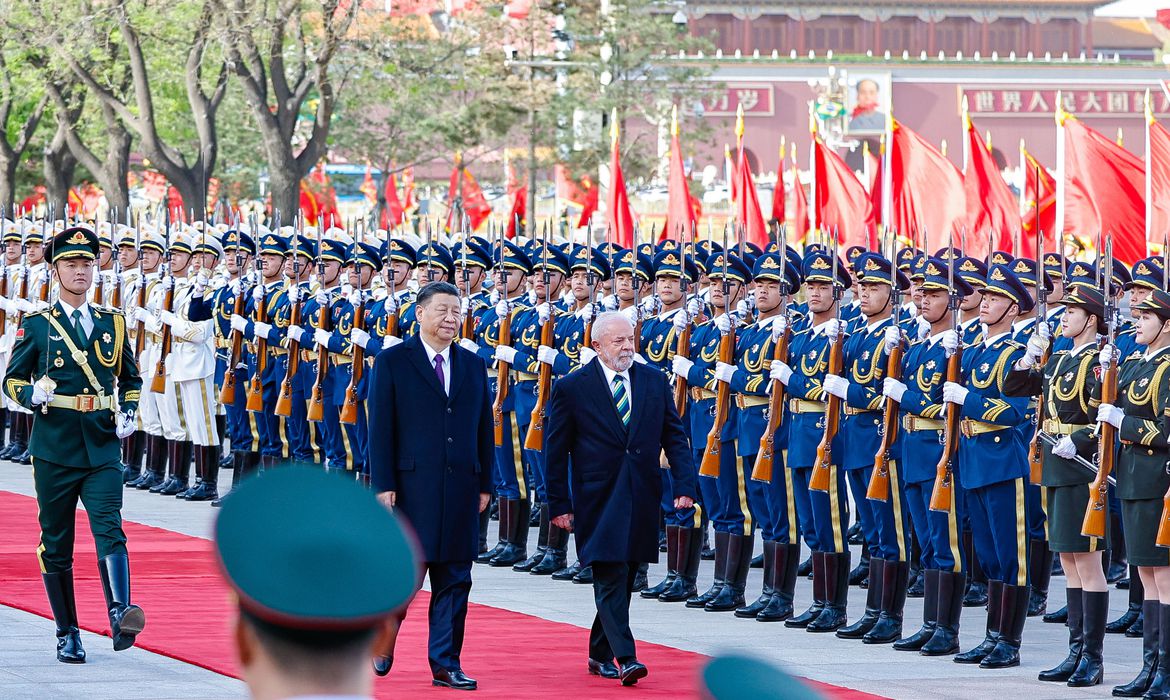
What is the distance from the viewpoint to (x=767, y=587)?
914 centimetres

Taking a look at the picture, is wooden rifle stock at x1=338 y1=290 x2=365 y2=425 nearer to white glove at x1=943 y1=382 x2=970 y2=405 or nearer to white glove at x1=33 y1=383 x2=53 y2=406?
white glove at x1=33 y1=383 x2=53 y2=406

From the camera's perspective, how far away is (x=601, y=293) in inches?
468

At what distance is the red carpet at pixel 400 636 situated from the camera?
7.09 meters

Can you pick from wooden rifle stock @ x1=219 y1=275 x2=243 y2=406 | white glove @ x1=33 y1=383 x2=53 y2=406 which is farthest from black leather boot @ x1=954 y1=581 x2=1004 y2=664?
wooden rifle stock @ x1=219 y1=275 x2=243 y2=406

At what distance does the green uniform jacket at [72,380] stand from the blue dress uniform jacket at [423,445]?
3.25 feet

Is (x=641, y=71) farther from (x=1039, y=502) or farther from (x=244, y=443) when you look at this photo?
(x=1039, y=502)

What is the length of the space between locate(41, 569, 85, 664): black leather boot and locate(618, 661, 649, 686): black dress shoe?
6.51 ft

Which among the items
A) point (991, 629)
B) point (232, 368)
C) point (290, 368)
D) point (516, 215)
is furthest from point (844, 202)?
point (991, 629)

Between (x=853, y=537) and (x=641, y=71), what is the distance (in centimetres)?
2243

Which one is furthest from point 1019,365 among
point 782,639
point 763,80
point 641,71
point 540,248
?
point 763,80

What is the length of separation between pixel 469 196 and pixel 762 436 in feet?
83.5

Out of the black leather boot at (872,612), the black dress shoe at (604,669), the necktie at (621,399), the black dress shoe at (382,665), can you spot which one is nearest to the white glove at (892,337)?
the black leather boot at (872,612)

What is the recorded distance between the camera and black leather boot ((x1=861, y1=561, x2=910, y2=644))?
8414mm

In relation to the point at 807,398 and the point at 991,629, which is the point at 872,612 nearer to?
the point at 991,629
